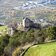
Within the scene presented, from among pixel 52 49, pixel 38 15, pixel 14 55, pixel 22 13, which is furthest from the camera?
pixel 22 13

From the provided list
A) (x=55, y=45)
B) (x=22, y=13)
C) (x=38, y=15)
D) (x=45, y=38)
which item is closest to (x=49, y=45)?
(x=55, y=45)

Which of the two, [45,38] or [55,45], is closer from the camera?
[55,45]

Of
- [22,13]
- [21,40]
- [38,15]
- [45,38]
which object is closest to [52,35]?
[45,38]

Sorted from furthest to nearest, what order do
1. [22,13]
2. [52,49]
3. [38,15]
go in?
[22,13], [38,15], [52,49]

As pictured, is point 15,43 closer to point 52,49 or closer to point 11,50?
point 11,50

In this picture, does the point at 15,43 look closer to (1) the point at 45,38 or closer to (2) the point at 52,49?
(1) the point at 45,38

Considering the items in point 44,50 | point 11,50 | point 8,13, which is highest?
point 44,50

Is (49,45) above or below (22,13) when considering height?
above
